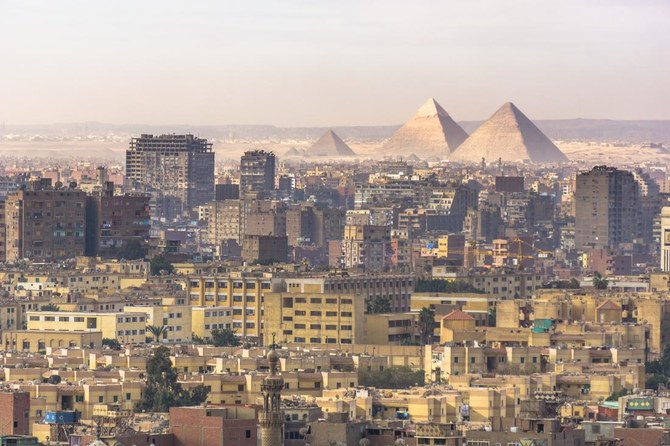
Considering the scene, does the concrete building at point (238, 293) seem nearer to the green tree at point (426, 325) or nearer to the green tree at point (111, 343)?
the green tree at point (426, 325)

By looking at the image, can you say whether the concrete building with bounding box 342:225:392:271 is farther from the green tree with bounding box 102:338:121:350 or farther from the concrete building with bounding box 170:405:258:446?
the concrete building with bounding box 170:405:258:446

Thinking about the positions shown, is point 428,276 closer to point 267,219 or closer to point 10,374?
point 10,374

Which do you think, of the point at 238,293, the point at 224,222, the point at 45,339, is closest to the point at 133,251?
the point at 238,293

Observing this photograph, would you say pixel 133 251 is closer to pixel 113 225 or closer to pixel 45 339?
pixel 113 225

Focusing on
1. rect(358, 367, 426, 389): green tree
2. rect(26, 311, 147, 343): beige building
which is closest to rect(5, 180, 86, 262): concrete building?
rect(26, 311, 147, 343): beige building

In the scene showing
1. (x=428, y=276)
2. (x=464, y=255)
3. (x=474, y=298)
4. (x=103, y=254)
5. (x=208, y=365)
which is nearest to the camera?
(x=208, y=365)

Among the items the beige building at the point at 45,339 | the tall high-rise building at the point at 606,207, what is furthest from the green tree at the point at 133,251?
the tall high-rise building at the point at 606,207

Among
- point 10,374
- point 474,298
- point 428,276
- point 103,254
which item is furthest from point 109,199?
point 10,374
